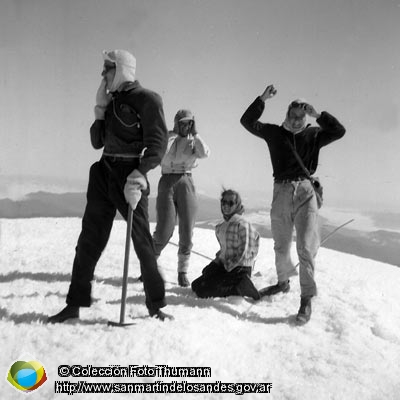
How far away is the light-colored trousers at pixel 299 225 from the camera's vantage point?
3695mm

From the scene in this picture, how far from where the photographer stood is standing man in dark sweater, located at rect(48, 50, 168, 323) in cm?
292

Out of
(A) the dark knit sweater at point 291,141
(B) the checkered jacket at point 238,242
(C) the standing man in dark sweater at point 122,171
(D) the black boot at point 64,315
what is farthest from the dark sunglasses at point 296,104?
(D) the black boot at point 64,315

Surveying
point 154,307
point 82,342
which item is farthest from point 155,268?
point 82,342

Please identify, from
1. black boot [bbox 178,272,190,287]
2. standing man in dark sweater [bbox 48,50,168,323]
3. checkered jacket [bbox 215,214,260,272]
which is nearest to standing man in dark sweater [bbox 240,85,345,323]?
checkered jacket [bbox 215,214,260,272]

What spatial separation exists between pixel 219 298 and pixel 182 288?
61 centimetres

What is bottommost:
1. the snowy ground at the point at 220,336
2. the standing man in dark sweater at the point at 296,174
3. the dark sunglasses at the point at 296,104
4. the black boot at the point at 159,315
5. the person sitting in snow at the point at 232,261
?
the snowy ground at the point at 220,336

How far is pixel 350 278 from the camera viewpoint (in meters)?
5.63

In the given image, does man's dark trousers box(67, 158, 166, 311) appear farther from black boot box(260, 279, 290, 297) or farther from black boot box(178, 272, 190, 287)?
black boot box(260, 279, 290, 297)

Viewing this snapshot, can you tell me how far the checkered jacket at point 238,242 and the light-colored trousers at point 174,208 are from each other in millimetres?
544

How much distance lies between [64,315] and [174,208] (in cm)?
201

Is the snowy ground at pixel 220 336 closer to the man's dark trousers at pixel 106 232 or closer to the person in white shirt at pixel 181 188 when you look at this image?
the man's dark trousers at pixel 106 232

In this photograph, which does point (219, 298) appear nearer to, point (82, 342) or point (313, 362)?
point (313, 362)

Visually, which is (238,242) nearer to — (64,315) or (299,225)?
(299,225)

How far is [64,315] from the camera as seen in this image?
114 inches
